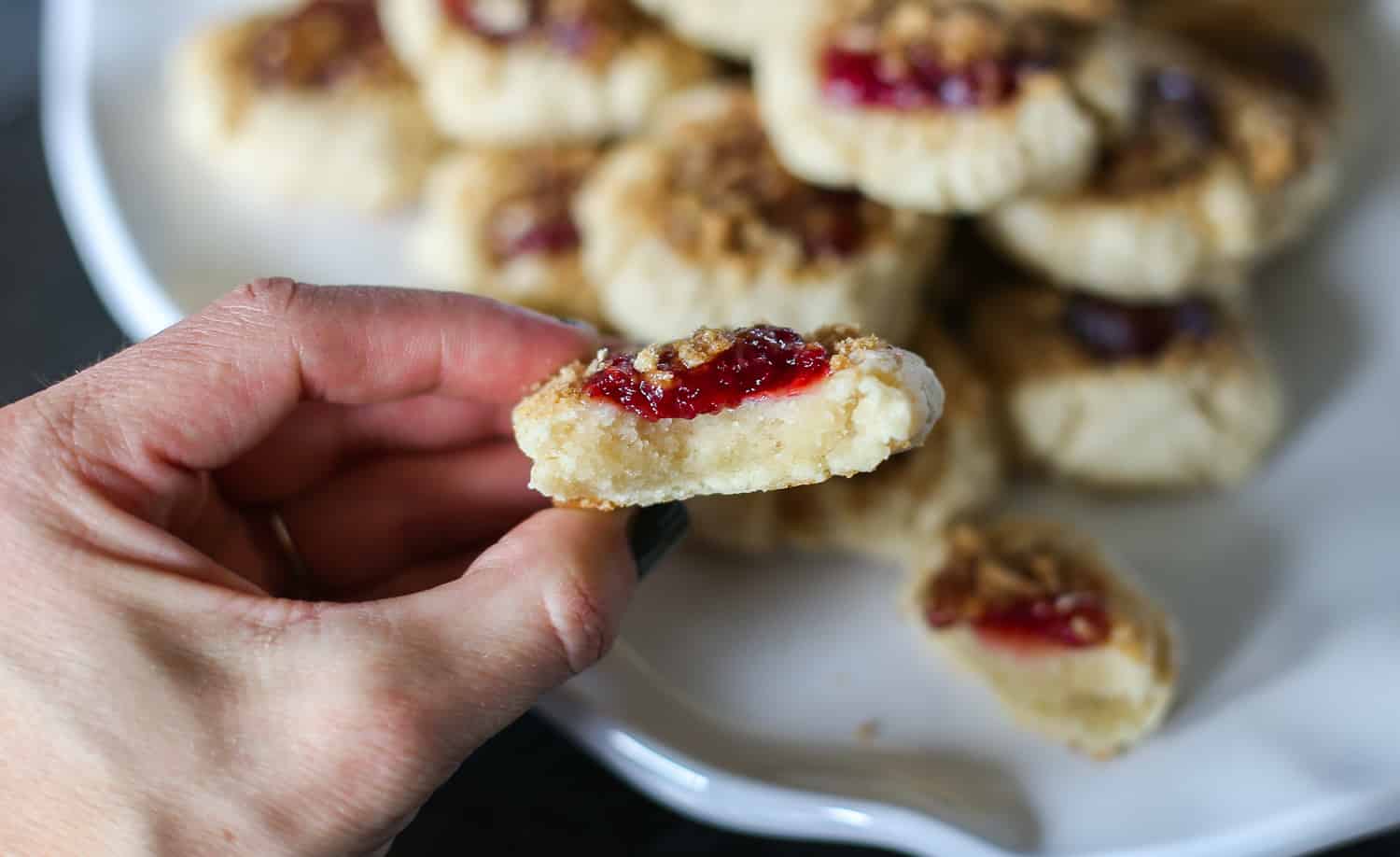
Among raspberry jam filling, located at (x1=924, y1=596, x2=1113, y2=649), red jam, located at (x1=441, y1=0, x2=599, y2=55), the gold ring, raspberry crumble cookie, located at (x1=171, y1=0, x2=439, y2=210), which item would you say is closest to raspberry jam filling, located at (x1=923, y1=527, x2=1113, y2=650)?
raspberry jam filling, located at (x1=924, y1=596, x2=1113, y2=649)

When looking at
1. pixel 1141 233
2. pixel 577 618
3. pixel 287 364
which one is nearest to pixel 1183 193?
pixel 1141 233

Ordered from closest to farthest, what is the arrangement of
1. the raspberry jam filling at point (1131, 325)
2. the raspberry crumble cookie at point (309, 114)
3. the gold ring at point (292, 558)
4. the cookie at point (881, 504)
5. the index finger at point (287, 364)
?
1. the index finger at point (287, 364)
2. the gold ring at point (292, 558)
3. the cookie at point (881, 504)
4. the raspberry jam filling at point (1131, 325)
5. the raspberry crumble cookie at point (309, 114)

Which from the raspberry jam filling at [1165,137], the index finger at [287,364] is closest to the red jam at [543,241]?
the index finger at [287,364]

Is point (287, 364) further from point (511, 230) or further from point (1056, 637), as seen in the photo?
point (1056, 637)

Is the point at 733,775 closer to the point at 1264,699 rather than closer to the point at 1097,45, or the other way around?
the point at 1264,699

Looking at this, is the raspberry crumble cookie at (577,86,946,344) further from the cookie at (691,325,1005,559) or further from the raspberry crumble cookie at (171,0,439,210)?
the raspberry crumble cookie at (171,0,439,210)

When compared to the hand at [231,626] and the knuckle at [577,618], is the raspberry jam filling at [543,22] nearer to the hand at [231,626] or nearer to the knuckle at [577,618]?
the hand at [231,626]
